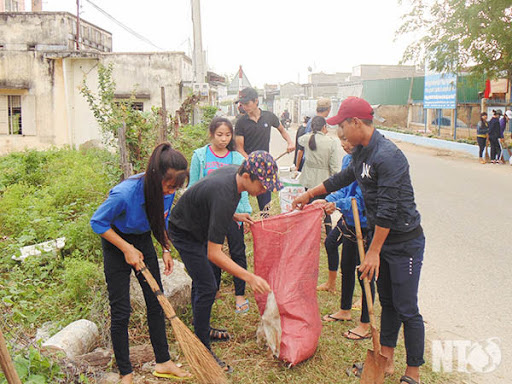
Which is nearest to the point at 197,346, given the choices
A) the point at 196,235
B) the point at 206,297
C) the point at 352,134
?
the point at 206,297

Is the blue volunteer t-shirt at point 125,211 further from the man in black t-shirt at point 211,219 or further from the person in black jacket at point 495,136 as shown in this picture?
the person in black jacket at point 495,136

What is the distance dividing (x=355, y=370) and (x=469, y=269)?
2.97 metres

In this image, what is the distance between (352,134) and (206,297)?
1.53m

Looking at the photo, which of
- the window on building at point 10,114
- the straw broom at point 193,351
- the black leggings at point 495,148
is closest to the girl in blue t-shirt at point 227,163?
the straw broom at point 193,351

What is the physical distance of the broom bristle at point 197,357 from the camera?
3.28m

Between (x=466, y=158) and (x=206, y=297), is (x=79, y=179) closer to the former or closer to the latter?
(x=206, y=297)

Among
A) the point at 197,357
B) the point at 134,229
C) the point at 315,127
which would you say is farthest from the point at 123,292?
the point at 315,127

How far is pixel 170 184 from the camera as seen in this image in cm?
327

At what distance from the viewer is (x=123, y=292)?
3.35 m

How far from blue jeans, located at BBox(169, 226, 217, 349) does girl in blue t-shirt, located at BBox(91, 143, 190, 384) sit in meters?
0.13

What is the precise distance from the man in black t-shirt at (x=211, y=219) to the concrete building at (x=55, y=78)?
578 inches

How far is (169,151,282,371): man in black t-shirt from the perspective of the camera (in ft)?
10.2

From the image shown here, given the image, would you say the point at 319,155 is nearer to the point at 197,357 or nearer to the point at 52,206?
the point at 197,357

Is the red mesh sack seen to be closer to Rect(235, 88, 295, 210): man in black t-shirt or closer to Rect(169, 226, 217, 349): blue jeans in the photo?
Rect(169, 226, 217, 349): blue jeans
